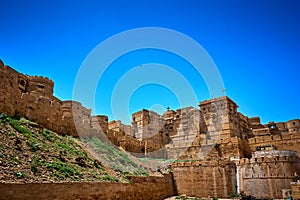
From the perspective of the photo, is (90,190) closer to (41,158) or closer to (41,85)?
(41,158)

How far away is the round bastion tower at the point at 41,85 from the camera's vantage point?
29545 mm

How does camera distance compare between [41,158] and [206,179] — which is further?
[206,179]

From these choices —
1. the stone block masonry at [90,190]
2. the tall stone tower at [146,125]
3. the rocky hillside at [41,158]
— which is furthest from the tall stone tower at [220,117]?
the rocky hillside at [41,158]

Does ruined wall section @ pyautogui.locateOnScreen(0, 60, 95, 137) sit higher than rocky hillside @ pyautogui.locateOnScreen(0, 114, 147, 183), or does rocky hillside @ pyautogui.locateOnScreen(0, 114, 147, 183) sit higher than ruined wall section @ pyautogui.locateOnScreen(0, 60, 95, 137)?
ruined wall section @ pyautogui.locateOnScreen(0, 60, 95, 137)

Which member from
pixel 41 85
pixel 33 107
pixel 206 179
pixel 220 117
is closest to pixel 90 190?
pixel 33 107

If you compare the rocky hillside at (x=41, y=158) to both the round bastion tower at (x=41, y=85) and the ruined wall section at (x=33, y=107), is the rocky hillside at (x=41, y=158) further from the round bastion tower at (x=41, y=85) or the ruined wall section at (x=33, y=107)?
the round bastion tower at (x=41, y=85)

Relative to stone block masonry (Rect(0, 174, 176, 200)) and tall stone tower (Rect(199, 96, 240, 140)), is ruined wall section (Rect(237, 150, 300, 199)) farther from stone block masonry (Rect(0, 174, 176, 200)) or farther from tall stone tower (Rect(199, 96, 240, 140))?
tall stone tower (Rect(199, 96, 240, 140))

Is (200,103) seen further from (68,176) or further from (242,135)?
(68,176)

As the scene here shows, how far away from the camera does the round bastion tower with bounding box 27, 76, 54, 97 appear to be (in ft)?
96.9

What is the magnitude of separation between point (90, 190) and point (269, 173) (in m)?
13.0

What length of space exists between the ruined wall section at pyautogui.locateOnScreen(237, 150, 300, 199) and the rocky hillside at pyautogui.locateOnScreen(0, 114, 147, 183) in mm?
8906

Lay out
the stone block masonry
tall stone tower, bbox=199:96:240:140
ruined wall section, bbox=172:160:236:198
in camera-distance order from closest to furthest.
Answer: the stone block masonry, ruined wall section, bbox=172:160:236:198, tall stone tower, bbox=199:96:240:140

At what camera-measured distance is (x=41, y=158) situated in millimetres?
12500

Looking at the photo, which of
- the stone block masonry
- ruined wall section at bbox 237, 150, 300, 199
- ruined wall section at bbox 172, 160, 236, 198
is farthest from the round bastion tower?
ruined wall section at bbox 237, 150, 300, 199
